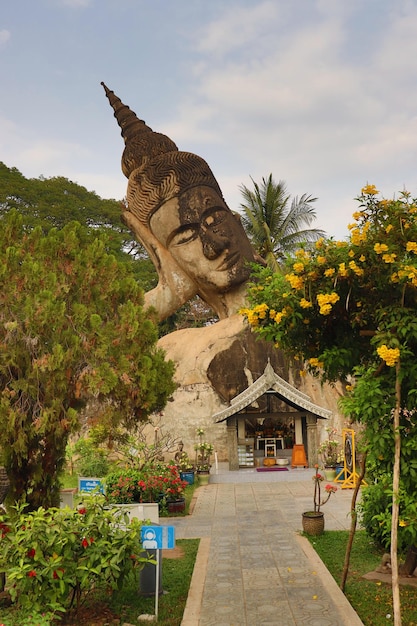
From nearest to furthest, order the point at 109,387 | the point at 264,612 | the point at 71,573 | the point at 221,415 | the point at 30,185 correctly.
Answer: the point at 71,573, the point at 264,612, the point at 109,387, the point at 221,415, the point at 30,185

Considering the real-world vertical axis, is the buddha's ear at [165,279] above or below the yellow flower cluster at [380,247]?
above

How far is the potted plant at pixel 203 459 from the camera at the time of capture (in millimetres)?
19348

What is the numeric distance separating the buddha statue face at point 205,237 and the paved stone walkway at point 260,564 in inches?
402

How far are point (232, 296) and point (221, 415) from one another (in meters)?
6.85

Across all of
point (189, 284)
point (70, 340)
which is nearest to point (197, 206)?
point (189, 284)

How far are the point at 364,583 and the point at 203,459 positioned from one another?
12.8m

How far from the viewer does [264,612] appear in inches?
276

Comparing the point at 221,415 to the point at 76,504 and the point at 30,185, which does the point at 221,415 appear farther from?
the point at 30,185

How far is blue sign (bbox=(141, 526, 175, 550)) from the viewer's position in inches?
281

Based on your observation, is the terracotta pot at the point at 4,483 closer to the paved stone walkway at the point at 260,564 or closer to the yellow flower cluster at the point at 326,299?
the paved stone walkway at the point at 260,564

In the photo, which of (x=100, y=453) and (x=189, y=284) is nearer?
(x=100, y=453)

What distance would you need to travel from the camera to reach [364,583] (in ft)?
26.3

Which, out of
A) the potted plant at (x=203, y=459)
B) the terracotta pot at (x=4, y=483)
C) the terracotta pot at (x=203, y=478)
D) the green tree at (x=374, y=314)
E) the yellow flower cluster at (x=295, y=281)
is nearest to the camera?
the green tree at (x=374, y=314)

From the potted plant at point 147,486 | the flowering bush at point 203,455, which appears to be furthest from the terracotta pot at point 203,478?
the potted plant at point 147,486
